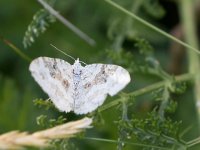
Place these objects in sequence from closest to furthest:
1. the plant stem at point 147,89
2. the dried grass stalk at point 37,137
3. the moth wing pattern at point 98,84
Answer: the dried grass stalk at point 37,137
the moth wing pattern at point 98,84
the plant stem at point 147,89

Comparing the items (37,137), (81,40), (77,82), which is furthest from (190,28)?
(37,137)

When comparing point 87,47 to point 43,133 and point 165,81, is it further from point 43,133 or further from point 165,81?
point 43,133

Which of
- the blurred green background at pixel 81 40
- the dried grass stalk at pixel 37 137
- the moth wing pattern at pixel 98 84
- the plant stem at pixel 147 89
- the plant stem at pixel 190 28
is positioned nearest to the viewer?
the dried grass stalk at pixel 37 137

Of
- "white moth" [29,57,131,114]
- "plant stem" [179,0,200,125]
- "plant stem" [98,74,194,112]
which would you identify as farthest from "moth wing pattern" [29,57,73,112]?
"plant stem" [179,0,200,125]

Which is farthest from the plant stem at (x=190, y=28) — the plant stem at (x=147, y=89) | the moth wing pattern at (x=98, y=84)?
the moth wing pattern at (x=98, y=84)

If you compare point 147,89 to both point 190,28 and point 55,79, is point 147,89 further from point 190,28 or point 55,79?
point 190,28

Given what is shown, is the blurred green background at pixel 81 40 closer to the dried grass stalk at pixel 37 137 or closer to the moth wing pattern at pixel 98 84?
the moth wing pattern at pixel 98 84

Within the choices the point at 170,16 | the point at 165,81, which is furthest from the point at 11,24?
the point at 165,81
